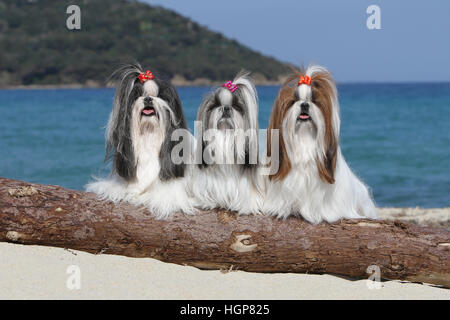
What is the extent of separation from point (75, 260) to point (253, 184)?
1680 millimetres

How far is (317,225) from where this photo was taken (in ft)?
16.3

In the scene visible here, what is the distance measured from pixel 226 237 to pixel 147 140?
1065mm

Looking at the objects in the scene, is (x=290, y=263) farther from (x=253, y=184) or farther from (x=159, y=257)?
(x=159, y=257)

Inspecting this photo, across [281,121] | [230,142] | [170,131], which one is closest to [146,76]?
[170,131]

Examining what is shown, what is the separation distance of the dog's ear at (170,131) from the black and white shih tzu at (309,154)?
0.79 meters

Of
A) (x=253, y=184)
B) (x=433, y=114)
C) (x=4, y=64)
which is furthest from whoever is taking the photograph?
(x=4, y=64)

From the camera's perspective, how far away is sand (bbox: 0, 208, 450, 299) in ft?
15.0

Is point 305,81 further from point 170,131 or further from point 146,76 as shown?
point 146,76

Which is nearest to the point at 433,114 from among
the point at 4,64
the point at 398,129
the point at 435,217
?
the point at 398,129

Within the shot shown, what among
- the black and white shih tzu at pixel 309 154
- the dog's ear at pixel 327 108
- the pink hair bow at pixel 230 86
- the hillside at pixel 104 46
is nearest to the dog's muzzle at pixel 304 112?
the black and white shih tzu at pixel 309 154

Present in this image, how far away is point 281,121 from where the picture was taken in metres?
4.57

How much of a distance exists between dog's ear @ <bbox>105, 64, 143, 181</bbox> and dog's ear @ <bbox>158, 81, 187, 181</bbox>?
8.7 inches

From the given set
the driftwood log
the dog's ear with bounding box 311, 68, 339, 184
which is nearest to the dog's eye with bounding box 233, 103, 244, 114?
the dog's ear with bounding box 311, 68, 339, 184

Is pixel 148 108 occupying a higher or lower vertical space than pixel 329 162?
higher
